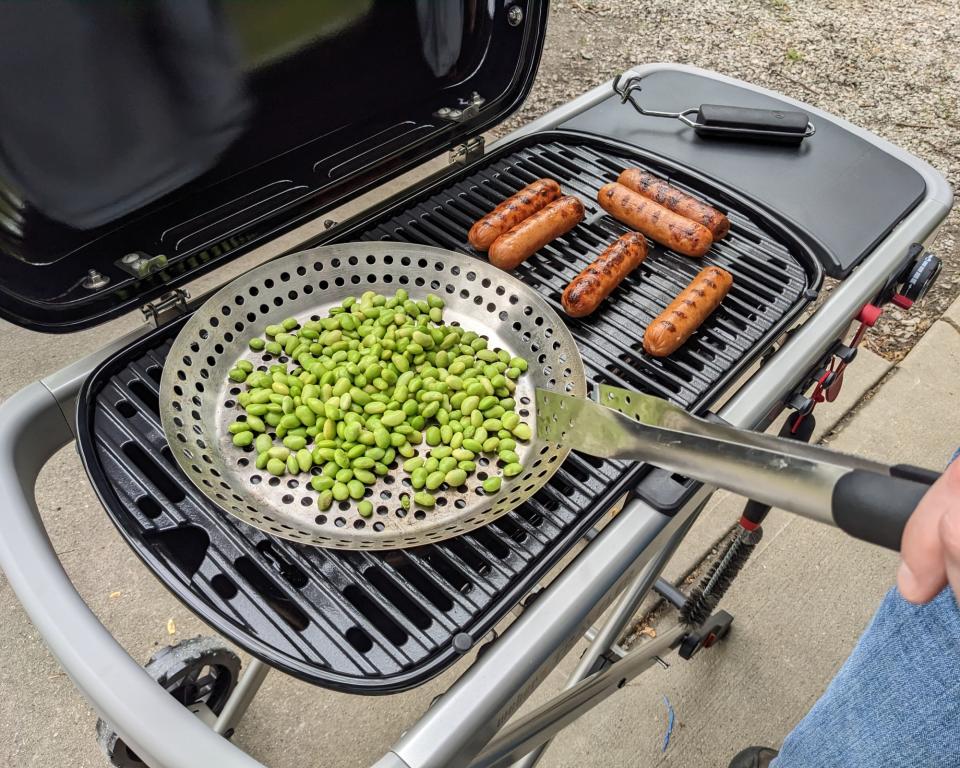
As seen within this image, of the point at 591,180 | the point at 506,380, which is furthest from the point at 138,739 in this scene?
the point at 591,180

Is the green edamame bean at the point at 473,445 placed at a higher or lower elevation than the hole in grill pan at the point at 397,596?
higher

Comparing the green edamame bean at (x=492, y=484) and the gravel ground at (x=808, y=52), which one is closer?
the green edamame bean at (x=492, y=484)

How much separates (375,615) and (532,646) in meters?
0.23

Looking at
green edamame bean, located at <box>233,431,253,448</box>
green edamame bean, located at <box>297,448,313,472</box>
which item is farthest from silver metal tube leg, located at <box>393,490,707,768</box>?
green edamame bean, located at <box>233,431,253,448</box>

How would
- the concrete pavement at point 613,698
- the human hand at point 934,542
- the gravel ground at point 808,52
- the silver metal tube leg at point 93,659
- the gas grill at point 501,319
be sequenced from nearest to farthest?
the human hand at point 934,542, the silver metal tube leg at point 93,659, the gas grill at point 501,319, the concrete pavement at point 613,698, the gravel ground at point 808,52

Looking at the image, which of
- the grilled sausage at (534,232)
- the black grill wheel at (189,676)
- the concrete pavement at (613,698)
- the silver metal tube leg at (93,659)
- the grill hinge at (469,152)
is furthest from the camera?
the concrete pavement at (613,698)

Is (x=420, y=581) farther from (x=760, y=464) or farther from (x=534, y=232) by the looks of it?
(x=534, y=232)

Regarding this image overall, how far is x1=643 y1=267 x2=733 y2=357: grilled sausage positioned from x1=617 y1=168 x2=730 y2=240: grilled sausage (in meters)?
0.15

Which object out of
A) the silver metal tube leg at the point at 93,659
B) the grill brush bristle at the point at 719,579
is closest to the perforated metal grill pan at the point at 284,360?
the silver metal tube leg at the point at 93,659

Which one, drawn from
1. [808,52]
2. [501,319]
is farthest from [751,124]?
[808,52]

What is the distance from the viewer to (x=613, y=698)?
222 cm

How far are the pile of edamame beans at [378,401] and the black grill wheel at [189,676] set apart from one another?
0.65 m

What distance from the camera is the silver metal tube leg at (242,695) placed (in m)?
1.68

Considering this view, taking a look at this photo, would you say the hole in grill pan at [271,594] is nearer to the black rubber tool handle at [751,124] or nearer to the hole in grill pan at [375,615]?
the hole in grill pan at [375,615]
